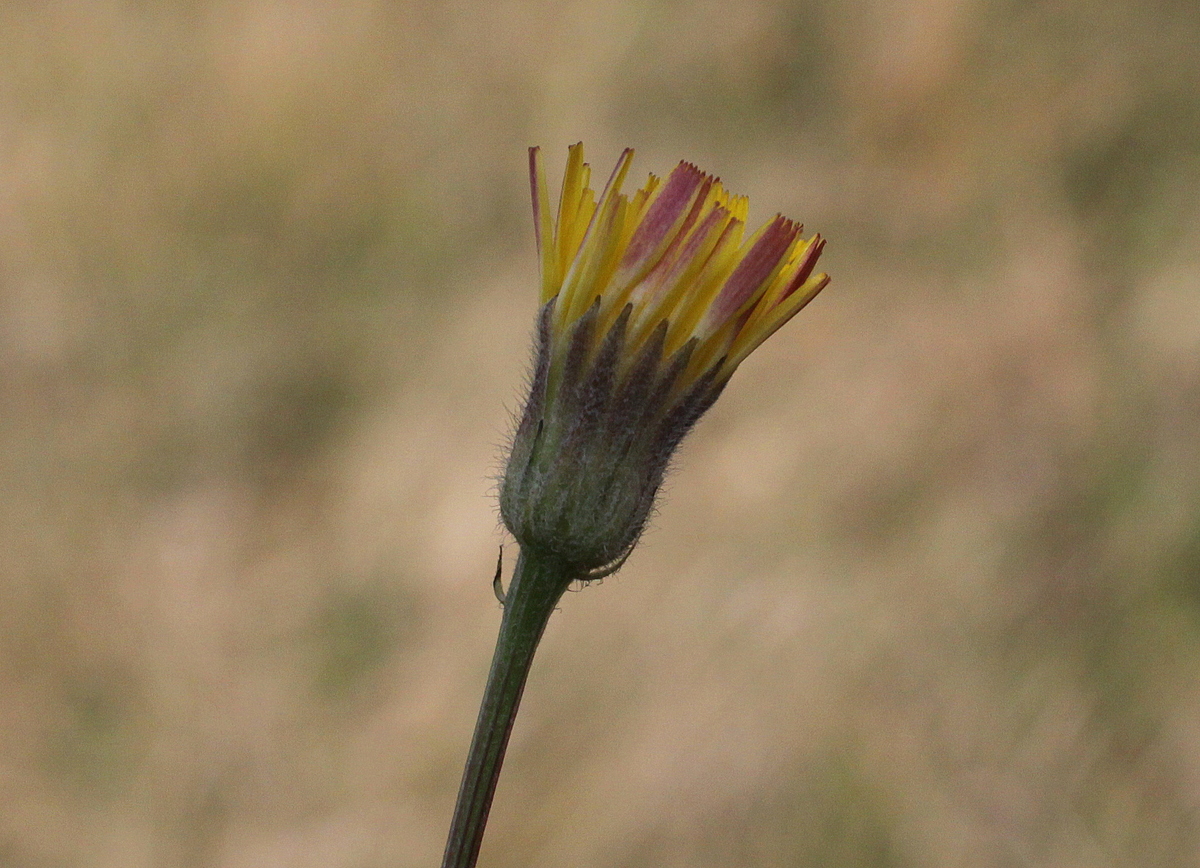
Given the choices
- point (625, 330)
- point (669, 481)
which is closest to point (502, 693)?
point (625, 330)

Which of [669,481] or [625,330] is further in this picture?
[669,481]

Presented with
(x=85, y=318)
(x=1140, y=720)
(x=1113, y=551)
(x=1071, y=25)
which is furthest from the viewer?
(x=85, y=318)

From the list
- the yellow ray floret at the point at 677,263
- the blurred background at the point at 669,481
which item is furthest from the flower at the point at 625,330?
the blurred background at the point at 669,481

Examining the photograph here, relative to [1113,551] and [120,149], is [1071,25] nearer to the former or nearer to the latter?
[1113,551]

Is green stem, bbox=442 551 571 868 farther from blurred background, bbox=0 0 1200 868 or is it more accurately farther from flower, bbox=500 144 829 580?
blurred background, bbox=0 0 1200 868

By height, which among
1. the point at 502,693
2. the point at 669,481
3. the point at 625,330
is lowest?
the point at 502,693

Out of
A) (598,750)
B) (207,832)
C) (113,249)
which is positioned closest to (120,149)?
(113,249)

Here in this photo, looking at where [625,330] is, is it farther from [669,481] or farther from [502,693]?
[669,481]

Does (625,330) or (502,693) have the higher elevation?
(625,330)
